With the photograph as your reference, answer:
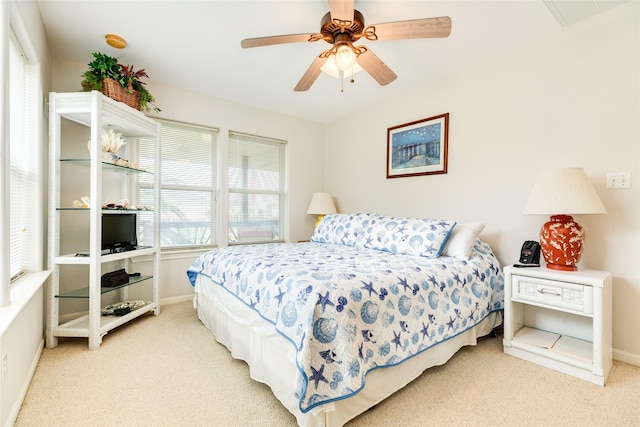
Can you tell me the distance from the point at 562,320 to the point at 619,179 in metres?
1.10

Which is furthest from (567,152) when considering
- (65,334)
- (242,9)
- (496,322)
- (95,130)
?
(65,334)

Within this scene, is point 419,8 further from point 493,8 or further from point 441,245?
point 441,245

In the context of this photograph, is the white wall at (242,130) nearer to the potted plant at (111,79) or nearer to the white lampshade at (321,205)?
the white lampshade at (321,205)

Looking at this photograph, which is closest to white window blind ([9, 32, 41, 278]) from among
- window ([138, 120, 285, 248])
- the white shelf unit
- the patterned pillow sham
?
the white shelf unit

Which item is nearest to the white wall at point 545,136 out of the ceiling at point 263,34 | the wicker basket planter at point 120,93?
the ceiling at point 263,34

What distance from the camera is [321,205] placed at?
4.04 meters

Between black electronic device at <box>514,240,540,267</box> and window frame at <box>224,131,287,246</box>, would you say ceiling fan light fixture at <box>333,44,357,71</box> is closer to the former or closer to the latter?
black electronic device at <box>514,240,540,267</box>

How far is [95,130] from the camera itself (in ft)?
7.29

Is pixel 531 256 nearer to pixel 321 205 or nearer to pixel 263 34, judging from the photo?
pixel 321 205

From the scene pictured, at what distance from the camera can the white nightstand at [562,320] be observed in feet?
5.76

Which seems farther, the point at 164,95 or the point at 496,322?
the point at 164,95

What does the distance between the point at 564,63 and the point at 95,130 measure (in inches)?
143

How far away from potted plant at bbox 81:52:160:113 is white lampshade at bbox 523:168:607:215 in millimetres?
3336

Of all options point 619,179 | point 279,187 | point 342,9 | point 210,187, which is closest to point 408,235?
point 619,179
